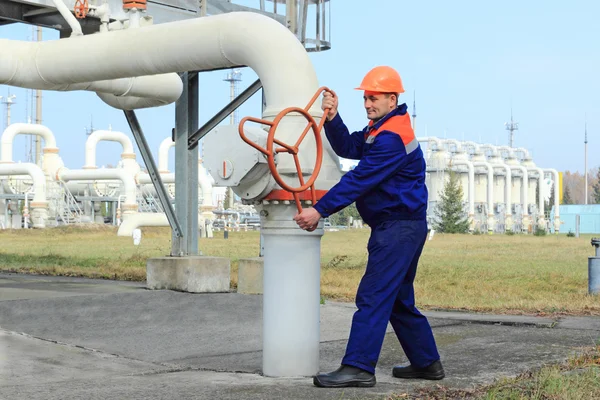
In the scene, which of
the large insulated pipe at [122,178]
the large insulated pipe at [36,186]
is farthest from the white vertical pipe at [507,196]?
→ the large insulated pipe at [36,186]

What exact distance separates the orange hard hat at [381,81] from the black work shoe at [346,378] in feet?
4.84

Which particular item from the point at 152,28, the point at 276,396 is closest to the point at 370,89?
the point at 276,396

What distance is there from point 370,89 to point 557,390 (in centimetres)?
181

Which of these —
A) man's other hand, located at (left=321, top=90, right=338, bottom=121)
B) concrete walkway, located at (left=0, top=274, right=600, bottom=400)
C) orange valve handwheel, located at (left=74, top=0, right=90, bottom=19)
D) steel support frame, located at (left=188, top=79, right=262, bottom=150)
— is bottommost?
concrete walkway, located at (left=0, top=274, right=600, bottom=400)

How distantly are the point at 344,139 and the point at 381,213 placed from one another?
58 centimetres

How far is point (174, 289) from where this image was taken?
10.6 m

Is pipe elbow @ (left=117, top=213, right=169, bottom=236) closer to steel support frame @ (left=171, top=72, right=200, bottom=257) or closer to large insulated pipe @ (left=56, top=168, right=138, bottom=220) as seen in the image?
large insulated pipe @ (left=56, top=168, right=138, bottom=220)

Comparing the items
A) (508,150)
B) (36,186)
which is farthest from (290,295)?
(508,150)

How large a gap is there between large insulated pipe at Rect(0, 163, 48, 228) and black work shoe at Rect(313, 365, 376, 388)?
4335 cm

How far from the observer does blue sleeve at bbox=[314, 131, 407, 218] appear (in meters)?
4.71

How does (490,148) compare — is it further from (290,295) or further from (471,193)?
(290,295)

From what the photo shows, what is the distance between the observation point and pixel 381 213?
488 cm

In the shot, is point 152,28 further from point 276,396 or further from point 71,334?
point 276,396

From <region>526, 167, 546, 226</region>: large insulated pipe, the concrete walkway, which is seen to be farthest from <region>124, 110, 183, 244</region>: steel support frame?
<region>526, 167, 546, 226</region>: large insulated pipe
